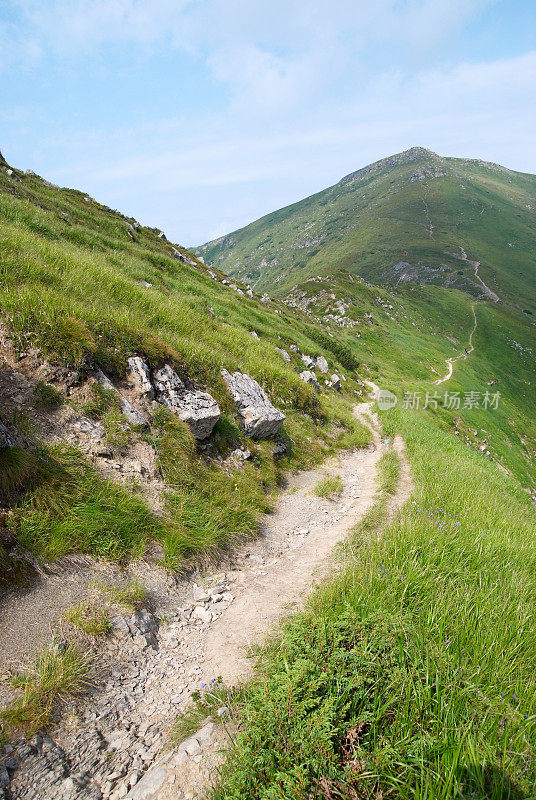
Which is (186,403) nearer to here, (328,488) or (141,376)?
(141,376)

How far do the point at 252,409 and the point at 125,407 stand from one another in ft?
15.0

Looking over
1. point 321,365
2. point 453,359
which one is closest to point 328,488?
point 321,365

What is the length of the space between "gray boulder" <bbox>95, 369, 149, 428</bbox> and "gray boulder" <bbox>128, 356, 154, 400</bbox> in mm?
717

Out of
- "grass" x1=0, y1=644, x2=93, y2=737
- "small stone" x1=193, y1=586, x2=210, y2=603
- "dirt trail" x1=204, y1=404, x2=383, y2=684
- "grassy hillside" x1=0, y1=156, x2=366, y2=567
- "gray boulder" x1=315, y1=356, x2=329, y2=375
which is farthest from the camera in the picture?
"gray boulder" x1=315, y1=356, x2=329, y2=375

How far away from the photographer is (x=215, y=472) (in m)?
8.49

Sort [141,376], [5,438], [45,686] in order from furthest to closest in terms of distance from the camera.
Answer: [141,376] < [5,438] < [45,686]

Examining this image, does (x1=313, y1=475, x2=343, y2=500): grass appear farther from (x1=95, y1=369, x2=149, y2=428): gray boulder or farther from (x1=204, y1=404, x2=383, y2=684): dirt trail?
(x1=95, y1=369, x2=149, y2=428): gray boulder

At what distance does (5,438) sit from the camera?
517 cm

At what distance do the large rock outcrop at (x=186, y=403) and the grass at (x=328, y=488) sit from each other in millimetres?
3746

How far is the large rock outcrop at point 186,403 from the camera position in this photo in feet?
28.7

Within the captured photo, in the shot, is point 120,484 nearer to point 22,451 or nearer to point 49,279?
point 22,451

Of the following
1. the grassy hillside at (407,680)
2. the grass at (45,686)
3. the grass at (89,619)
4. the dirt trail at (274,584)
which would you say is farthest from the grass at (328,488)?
the grass at (45,686)

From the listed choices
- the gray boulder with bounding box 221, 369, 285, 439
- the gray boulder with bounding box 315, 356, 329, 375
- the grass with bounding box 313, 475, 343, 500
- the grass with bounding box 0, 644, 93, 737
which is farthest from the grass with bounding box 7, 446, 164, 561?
the gray boulder with bounding box 315, 356, 329, 375

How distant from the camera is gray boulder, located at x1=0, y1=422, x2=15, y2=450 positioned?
510 cm
